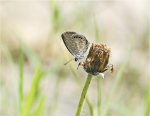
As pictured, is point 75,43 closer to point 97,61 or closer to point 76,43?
point 76,43

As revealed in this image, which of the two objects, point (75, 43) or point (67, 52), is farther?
point (67, 52)

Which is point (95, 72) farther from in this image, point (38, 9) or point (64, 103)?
point (38, 9)

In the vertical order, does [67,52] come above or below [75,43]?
above

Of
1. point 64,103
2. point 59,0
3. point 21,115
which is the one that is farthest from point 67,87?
point 21,115

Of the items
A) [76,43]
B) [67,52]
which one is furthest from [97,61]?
[67,52]

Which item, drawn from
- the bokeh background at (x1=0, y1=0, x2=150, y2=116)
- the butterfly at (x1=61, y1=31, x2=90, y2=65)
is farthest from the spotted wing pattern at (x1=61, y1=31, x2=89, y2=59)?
the bokeh background at (x1=0, y1=0, x2=150, y2=116)

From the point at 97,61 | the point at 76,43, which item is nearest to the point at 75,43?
the point at 76,43
